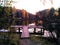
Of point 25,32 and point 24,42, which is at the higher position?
point 25,32

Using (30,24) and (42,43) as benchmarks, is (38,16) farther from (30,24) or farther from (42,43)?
(42,43)

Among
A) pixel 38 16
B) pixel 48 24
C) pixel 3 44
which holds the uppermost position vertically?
pixel 38 16

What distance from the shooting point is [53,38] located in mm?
2426

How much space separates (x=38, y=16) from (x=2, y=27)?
0.72 meters

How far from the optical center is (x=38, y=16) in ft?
8.04

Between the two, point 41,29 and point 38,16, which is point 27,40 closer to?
point 41,29

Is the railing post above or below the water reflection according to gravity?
above

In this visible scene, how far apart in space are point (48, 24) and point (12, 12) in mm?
717

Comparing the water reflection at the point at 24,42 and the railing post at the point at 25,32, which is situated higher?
the railing post at the point at 25,32

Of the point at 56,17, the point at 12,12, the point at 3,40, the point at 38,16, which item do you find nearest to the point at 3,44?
the point at 3,40

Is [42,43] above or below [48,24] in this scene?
below

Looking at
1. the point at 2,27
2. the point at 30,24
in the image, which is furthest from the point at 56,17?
the point at 2,27

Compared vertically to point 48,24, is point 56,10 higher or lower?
higher

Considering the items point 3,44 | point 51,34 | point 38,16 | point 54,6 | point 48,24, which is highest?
point 54,6
